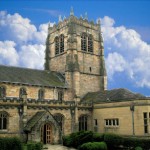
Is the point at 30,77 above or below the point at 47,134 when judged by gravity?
above

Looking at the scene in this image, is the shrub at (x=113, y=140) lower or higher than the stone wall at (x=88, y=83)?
lower

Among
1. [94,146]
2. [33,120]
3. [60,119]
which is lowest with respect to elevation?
[94,146]

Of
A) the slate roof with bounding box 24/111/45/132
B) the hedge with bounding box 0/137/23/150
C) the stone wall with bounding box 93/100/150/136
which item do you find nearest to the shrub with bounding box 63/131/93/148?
Result: the slate roof with bounding box 24/111/45/132

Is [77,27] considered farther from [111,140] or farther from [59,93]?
[111,140]

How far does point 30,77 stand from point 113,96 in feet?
53.1

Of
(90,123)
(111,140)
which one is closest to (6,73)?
(90,123)

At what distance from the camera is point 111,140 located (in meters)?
36.8

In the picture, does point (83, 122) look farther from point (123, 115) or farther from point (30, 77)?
point (30, 77)

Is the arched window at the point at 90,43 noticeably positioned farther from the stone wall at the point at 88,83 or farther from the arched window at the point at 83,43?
the stone wall at the point at 88,83

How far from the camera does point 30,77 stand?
5162 centimetres

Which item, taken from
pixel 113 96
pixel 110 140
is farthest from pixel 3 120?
pixel 113 96

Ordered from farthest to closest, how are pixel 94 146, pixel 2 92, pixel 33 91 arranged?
1. pixel 33 91
2. pixel 2 92
3. pixel 94 146

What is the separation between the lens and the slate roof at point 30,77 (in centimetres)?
4822

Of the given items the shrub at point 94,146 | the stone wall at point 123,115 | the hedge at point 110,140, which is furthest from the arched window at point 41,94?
the shrub at point 94,146
